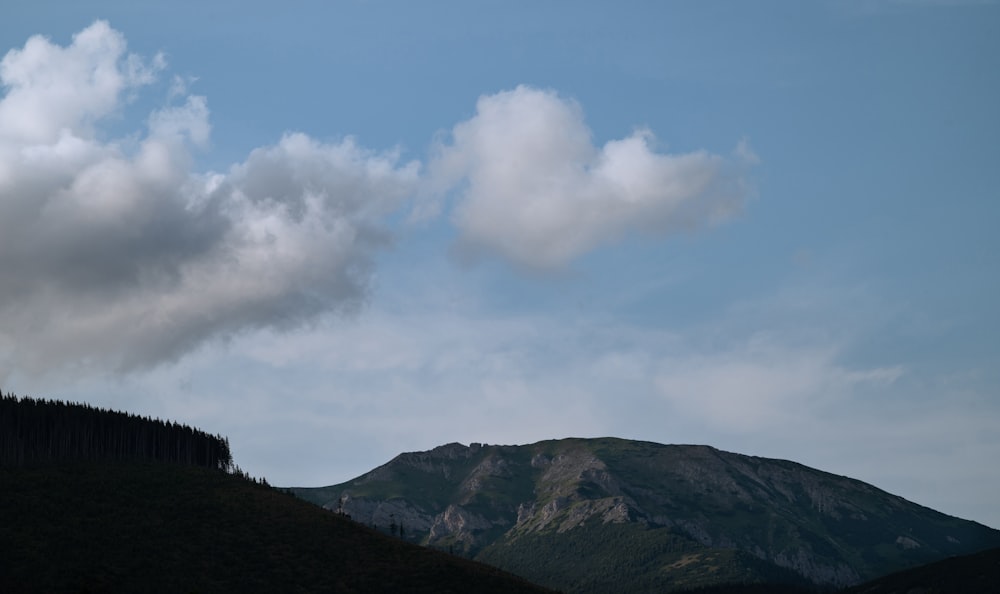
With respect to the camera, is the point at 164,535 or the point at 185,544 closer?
the point at 185,544

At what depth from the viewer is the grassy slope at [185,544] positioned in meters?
137

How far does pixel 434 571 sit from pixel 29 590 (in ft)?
191

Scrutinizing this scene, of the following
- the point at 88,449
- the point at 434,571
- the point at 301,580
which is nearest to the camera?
the point at 301,580

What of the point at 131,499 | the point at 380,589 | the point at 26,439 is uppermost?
the point at 26,439

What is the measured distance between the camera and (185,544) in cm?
15500

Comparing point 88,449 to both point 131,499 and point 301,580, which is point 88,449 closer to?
point 131,499

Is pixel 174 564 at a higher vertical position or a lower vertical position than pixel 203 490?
lower

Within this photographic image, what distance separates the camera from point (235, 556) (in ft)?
505

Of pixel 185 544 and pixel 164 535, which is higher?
pixel 164 535

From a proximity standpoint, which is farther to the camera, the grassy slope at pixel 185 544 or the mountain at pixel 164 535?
the mountain at pixel 164 535

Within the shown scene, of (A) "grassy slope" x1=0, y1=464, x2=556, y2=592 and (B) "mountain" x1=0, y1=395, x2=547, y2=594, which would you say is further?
(B) "mountain" x1=0, y1=395, x2=547, y2=594

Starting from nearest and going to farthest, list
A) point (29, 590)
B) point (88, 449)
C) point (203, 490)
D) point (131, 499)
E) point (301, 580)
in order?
point (29, 590) < point (301, 580) < point (131, 499) < point (203, 490) < point (88, 449)

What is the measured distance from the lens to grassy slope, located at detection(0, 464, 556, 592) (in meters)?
137

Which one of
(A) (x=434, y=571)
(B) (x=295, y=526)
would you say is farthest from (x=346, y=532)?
(A) (x=434, y=571)
